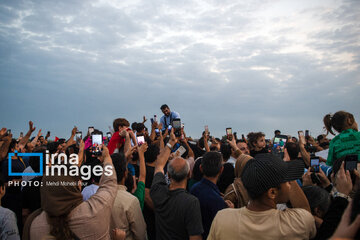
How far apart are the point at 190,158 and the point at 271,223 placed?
476 cm

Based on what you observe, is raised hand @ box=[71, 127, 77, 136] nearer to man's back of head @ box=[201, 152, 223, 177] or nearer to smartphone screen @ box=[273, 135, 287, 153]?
man's back of head @ box=[201, 152, 223, 177]

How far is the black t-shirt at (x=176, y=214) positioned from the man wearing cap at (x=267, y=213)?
64 cm

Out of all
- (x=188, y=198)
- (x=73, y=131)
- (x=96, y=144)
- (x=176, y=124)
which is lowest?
(x=188, y=198)

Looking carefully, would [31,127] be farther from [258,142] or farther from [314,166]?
[314,166]

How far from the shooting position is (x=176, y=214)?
312 cm

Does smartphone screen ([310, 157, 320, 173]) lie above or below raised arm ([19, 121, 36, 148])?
below

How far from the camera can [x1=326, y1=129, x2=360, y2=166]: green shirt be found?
4691 mm

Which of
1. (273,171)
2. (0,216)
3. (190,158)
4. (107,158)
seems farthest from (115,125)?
A: (273,171)

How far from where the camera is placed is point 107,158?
3373mm

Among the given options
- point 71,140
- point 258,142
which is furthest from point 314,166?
point 71,140

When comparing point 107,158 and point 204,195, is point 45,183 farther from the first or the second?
point 204,195

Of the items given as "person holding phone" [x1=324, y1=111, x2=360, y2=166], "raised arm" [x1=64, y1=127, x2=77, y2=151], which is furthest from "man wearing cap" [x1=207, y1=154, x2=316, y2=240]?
"raised arm" [x1=64, y1=127, x2=77, y2=151]

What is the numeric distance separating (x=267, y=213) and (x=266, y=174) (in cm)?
33

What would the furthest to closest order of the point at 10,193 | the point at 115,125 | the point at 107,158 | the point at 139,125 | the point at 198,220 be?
the point at 139,125
the point at 115,125
the point at 10,193
the point at 107,158
the point at 198,220
